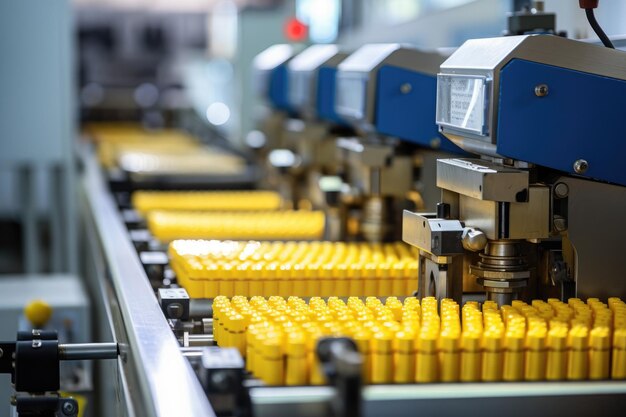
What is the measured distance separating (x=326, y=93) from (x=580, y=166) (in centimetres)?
185

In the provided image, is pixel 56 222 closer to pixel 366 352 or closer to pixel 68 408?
pixel 68 408

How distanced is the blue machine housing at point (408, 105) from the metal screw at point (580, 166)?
2.73 ft

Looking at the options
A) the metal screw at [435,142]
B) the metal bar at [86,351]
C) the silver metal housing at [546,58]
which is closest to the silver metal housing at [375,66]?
the metal screw at [435,142]

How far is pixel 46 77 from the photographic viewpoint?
5.02m

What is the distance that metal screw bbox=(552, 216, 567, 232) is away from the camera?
1860mm

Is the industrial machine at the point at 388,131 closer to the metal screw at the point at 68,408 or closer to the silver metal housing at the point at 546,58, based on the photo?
the silver metal housing at the point at 546,58

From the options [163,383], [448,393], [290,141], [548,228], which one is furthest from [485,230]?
[290,141]

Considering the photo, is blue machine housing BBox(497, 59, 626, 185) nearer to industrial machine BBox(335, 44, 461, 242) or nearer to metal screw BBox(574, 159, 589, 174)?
metal screw BBox(574, 159, 589, 174)

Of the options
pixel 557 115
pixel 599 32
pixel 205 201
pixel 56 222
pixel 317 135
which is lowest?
pixel 56 222

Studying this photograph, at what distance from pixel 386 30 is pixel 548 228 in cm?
335

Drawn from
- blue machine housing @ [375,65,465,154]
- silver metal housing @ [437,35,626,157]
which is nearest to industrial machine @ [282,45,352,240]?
blue machine housing @ [375,65,465,154]

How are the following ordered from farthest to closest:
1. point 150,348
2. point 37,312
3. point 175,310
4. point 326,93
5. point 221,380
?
point 326,93 < point 37,312 < point 175,310 < point 150,348 < point 221,380

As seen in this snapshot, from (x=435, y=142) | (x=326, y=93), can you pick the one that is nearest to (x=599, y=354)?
(x=435, y=142)

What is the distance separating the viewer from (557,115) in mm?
1777
